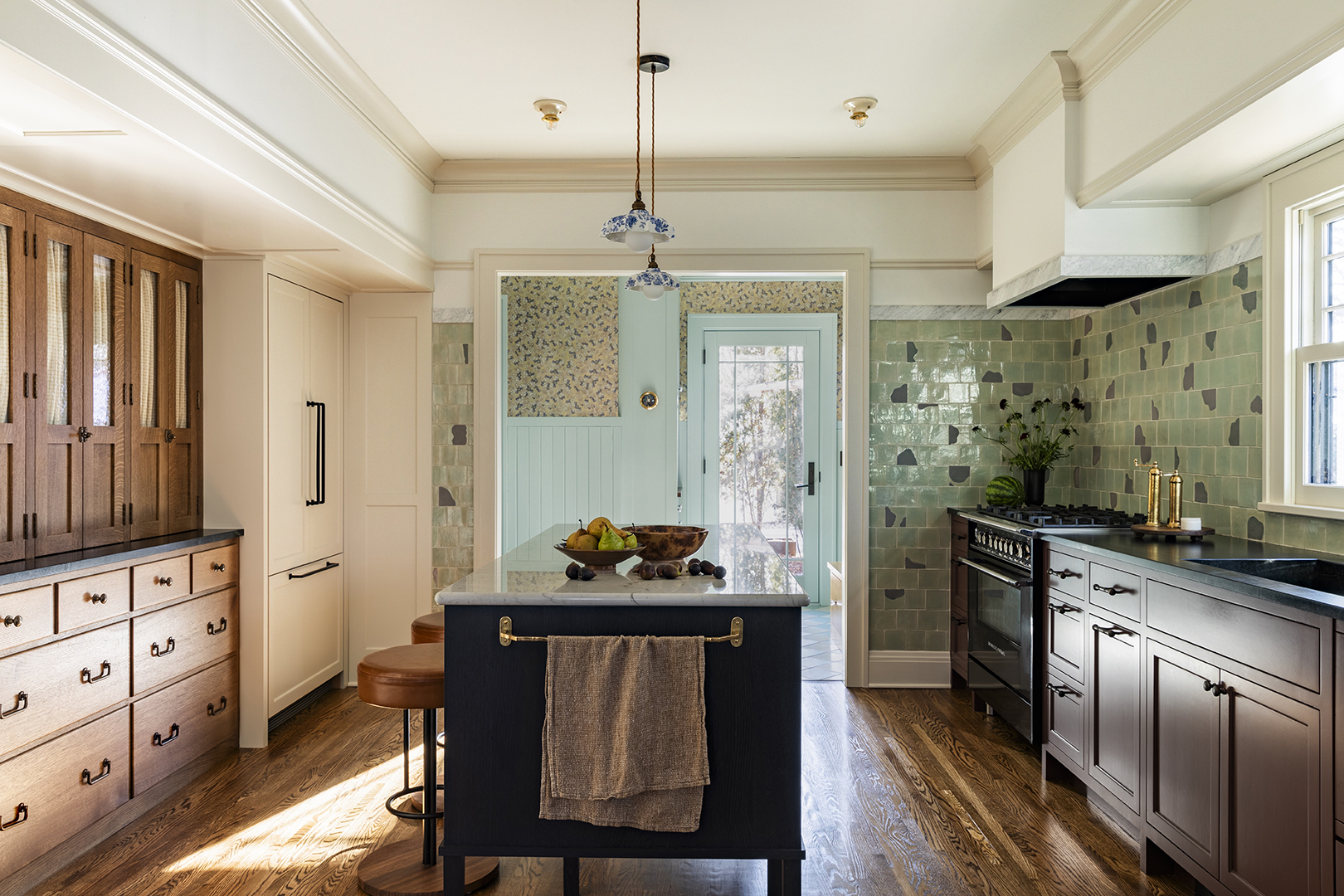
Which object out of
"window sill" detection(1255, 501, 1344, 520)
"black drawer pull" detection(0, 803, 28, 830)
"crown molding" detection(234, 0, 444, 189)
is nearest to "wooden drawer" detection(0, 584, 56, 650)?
"black drawer pull" detection(0, 803, 28, 830)

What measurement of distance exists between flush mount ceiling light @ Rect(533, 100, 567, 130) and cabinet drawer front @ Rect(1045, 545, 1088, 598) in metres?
2.80

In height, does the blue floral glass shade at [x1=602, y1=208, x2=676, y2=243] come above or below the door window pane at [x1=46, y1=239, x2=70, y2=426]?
above

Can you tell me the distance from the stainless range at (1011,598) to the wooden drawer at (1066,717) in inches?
3.7

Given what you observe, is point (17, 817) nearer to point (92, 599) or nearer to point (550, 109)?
point (92, 599)

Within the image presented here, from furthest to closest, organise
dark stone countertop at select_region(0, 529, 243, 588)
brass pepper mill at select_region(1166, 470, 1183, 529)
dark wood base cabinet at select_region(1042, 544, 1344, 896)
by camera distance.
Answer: brass pepper mill at select_region(1166, 470, 1183, 529), dark stone countertop at select_region(0, 529, 243, 588), dark wood base cabinet at select_region(1042, 544, 1344, 896)

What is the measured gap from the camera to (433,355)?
4.61 m

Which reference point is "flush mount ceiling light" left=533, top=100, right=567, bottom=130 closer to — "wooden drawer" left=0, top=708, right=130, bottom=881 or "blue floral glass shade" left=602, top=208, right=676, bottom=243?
"blue floral glass shade" left=602, top=208, right=676, bottom=243

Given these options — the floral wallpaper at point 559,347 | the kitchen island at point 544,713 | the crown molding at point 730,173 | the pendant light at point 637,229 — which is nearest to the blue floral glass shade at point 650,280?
the pendant light at point 637,229

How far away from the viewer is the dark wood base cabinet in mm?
1868

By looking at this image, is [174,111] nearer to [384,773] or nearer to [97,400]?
[97,400]

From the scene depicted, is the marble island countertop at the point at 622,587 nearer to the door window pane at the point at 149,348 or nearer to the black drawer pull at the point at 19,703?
the black drawer pull at the point at 19,703

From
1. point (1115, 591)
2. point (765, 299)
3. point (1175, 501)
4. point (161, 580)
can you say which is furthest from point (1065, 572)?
point (765, 299)

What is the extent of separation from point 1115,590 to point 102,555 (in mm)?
3294

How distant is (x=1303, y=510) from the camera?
2.71 meters
